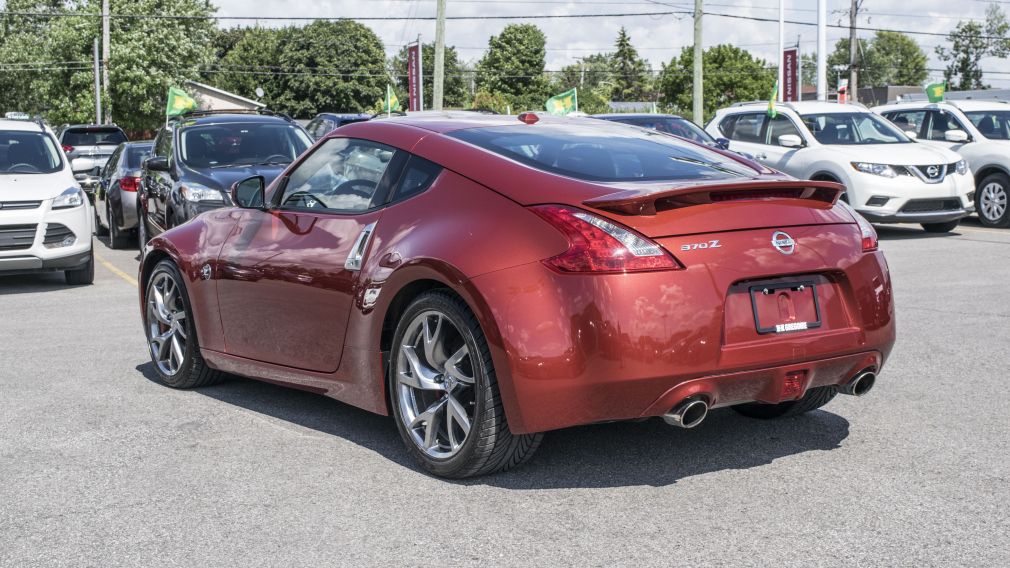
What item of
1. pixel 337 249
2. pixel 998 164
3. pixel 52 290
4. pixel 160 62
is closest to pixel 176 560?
pixel 337 249

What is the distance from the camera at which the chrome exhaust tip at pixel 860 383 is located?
464cm

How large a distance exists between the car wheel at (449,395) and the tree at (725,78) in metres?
110

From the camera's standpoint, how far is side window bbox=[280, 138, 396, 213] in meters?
5.16

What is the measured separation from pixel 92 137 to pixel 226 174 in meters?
21.0

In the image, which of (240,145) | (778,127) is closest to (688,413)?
(240,145)

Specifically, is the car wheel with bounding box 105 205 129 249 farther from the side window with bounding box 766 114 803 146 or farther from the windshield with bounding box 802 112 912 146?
the windshield with bounding box 802 112 912 146

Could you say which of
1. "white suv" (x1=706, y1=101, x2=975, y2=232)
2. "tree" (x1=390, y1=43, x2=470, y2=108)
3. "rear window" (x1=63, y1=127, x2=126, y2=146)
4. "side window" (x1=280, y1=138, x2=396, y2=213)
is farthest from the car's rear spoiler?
"tree" (x1=390, y1=43, x2=470, y2=108)

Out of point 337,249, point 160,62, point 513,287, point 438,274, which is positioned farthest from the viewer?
point 160,62

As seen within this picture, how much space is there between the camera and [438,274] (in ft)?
14.6

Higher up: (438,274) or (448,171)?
(448,171)

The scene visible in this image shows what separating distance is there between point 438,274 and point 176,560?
1404 mm

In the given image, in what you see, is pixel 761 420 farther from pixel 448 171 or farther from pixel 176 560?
pixel 176 560

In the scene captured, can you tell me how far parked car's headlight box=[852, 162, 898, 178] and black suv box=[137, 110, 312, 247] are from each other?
714 cm

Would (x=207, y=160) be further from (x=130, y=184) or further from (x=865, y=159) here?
(x=865, y=159)
